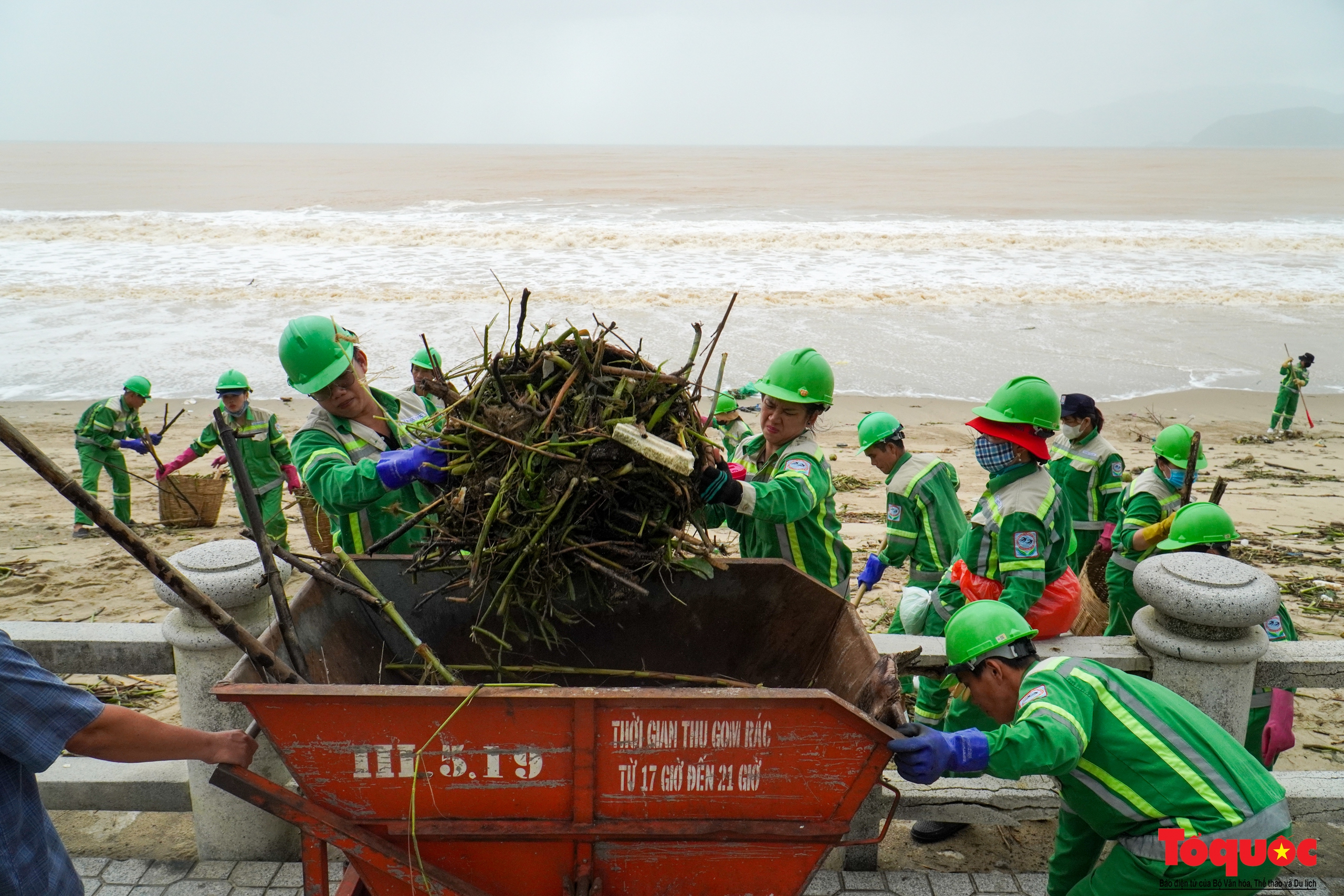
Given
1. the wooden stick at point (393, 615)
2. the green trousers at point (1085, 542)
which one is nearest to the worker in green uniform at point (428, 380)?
the wooden stick at point (393, 615)

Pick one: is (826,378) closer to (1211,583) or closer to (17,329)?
(1211,583)

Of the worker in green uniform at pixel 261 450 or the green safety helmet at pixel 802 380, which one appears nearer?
the green safety helmet at pixel 802 380

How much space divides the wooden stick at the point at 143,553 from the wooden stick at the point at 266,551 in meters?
0.09

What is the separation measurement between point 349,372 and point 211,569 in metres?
1.02

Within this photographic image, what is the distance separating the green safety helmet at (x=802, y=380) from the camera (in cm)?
416

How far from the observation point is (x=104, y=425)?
9.37 m

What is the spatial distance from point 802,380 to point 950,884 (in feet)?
7.21

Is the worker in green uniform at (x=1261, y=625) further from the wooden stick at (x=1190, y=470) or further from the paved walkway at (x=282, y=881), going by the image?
the wooden stick at (x=1190, y=470)

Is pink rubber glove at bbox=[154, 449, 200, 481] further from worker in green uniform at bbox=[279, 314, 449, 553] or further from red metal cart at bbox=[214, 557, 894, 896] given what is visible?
red metal cart at bbox=[214, 557, 894, 896]

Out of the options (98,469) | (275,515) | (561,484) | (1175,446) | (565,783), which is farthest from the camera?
(98,469)

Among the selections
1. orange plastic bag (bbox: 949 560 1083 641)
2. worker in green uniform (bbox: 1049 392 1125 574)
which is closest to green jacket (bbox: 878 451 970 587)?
orange plastic bag (bbox: 949 560 1083 641)

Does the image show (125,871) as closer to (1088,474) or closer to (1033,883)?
(1033,883)

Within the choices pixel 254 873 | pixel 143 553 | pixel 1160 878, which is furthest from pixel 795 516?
pixel 254 873

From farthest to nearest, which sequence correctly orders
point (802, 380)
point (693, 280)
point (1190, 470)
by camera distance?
point (693, 280) → point (1190, 470) → point (802, 380)
